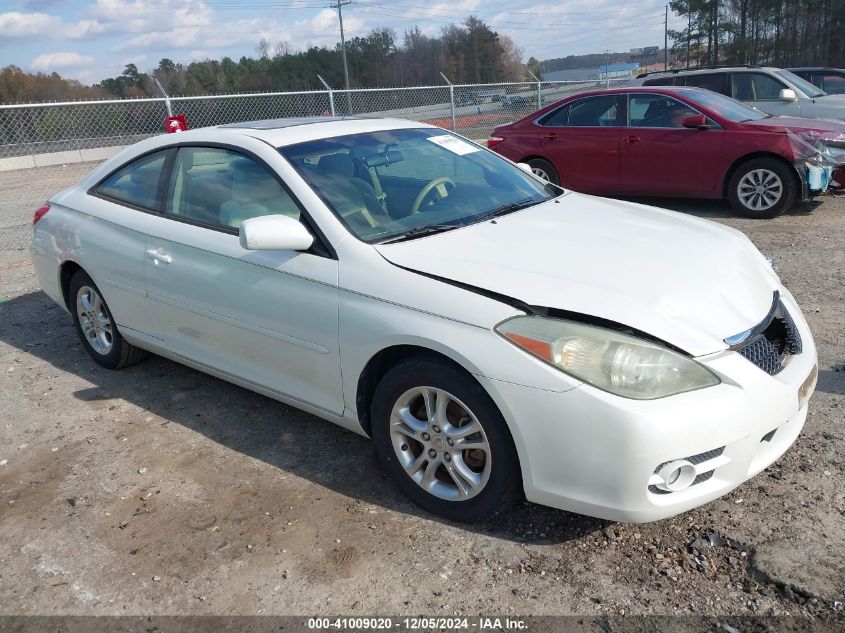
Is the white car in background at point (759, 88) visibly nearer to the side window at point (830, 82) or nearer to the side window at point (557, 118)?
the side window at point (557, 118)

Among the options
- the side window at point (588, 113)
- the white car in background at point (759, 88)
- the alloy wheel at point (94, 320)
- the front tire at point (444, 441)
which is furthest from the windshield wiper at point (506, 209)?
the white car in background at point (759, 88)

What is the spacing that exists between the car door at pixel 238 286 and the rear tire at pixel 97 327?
0.74m

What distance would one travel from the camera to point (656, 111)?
8.81 meters

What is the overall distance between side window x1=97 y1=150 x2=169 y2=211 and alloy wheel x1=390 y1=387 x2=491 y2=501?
6.82ft

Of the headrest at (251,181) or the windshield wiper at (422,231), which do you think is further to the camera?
the headrest at (251,181)

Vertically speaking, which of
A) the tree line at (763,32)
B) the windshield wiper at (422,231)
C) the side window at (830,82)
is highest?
the tree line at (763,32)

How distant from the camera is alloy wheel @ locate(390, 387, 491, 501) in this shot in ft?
9.30

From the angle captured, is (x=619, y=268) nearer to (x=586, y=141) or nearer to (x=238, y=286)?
(x=238, y=286)

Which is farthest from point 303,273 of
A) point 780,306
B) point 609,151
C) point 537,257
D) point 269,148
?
point 609,151

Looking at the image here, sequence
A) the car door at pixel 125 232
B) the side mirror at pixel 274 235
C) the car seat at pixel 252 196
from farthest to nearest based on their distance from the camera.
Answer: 1. the car door at pixel 125 232
2. the car seat at pixel 252 196
3. the side mirror at pixel 274 235

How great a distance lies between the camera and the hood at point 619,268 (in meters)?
2.66

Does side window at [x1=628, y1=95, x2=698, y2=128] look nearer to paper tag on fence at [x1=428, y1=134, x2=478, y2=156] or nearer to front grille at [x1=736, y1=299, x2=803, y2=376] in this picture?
paper tag on fence at [x1=428, y1=134, x2=478, y2=156]

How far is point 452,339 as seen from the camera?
107 inches

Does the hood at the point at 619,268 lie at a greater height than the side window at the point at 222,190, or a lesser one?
lesser
